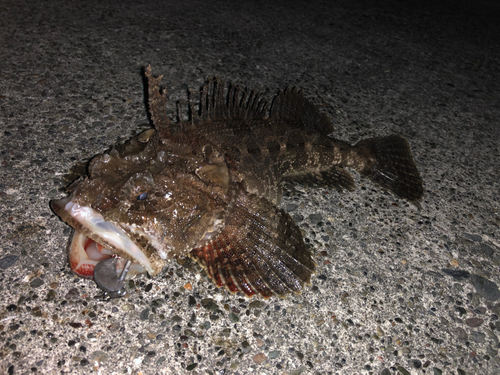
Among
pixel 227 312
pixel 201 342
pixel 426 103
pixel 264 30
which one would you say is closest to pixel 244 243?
pixel 227 312

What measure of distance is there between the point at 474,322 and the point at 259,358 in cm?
150

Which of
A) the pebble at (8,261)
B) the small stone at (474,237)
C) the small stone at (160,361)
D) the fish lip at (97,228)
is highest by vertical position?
the fish lip at (97,228)

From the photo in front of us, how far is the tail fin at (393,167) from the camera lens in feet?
10.7

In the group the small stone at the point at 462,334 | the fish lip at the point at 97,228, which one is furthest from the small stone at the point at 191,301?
the small stone at the point at 462,334

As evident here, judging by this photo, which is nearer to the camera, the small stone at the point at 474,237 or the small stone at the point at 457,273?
the small stone at the point at 457,273

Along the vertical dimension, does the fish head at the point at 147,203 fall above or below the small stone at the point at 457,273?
above

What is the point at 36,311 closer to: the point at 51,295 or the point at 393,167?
the point at 51,295

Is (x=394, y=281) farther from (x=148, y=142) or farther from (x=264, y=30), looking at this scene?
(x=264, y=30)

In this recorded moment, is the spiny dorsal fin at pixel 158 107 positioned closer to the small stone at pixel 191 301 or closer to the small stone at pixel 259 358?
the small stone at pixel 191 301

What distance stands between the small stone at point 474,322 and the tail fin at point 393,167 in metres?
1.05

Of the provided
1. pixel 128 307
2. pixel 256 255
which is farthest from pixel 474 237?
pixel 128 307

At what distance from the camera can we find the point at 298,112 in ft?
10.6

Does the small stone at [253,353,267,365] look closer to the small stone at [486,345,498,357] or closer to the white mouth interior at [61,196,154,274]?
the white mouth interior at [61,196,154,274]

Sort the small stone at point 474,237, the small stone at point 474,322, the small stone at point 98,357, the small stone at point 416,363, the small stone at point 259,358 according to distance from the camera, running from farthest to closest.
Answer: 1. the small stone at point 474,237
2. the small stone at point 474,322
3. the small stone at point 416,363
4. the small stone at point 259,358
5. the small stone at point 98,357
